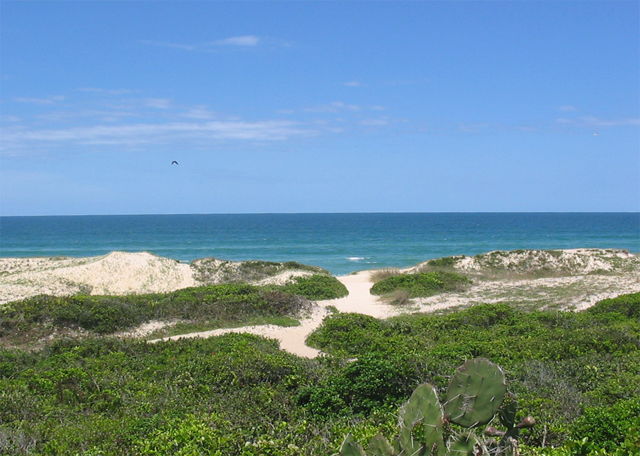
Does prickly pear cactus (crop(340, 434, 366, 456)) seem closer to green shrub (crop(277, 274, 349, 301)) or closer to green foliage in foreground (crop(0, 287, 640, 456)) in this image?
green foliage in foreground (crop(0, 287, 640, 456))

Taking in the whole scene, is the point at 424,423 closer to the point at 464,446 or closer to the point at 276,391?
the point at 464,446

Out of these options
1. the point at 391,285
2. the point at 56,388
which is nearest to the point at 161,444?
the point at 56,388

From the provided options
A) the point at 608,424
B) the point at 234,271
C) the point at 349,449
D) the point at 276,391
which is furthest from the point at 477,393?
the point at 234,271

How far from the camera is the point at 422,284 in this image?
2423 cm

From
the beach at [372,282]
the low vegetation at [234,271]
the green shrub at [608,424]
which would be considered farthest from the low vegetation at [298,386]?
the low vegetation at [234,271]

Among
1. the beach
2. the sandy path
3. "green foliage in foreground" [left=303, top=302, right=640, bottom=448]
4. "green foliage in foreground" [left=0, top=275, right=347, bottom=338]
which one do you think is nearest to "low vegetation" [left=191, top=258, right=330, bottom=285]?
the beach

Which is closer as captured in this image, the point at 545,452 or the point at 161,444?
the point at 545,452

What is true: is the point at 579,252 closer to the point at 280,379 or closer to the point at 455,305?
the point at 455,305

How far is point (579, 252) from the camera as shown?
34.6 m

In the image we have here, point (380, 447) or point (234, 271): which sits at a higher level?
point (380, 447)

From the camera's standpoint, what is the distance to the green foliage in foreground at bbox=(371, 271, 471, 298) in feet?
77.2

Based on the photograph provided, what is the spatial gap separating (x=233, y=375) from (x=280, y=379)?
0.84 m

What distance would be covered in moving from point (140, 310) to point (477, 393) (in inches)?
619

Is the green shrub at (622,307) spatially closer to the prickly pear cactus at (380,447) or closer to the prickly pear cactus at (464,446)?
the prickly pear cactus at (464,446)
